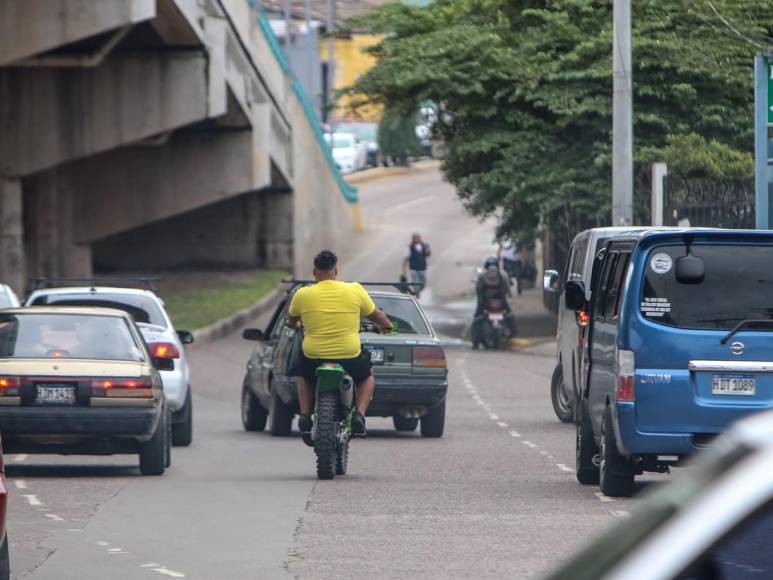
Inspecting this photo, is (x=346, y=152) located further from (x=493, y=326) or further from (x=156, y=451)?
(x=156, y=451)

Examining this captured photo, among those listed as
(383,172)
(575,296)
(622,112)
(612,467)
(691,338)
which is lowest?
(612,467)

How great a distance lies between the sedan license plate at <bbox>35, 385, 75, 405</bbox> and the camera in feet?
42.9

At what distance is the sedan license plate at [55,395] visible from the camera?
42.9 feet

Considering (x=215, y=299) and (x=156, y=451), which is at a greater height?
(x=156, y=451)

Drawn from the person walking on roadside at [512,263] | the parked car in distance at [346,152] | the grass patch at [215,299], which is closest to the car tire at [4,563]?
the grass patch at [215,299]

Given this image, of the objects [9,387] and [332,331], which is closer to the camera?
[9,387]

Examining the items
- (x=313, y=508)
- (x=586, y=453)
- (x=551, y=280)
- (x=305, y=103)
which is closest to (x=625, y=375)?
(x=586, y=453)

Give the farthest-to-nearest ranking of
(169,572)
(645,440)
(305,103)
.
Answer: (305,103) → (645,440) → (169,572)

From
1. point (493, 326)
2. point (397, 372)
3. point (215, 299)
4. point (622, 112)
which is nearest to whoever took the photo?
point (397, 372)

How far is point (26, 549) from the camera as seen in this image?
32.0ft

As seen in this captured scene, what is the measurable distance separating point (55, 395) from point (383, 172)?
63.1 metres

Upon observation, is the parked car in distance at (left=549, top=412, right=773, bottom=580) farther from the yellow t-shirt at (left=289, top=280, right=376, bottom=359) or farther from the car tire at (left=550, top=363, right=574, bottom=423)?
the car tire at (left=550, top=363, right=574, bottom=423)

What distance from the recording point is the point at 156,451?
44.4 feet

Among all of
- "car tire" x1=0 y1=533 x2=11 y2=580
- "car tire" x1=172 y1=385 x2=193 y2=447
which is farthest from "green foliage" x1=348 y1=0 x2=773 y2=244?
"car tire" x1=0 y1=533 x2=11 y2=580
